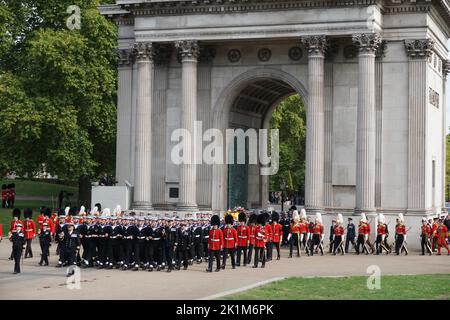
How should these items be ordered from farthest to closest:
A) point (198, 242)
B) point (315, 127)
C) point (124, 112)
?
A: point (124, 112)
point (315, 127)
point (198, 242)

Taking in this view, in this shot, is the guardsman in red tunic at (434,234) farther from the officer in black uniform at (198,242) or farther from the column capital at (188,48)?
the column capital at (188,48)

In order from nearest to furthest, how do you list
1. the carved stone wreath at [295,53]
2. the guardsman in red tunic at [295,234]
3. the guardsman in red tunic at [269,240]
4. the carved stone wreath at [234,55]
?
the guardsman in red tunic at [269,240] < the guardsman in red tunic at [295,234] < the carved stone wreath at [295,53] < the carved stone wreath at [234,55]

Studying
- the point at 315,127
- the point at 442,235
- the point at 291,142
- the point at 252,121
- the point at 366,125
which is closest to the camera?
the point at 442,235

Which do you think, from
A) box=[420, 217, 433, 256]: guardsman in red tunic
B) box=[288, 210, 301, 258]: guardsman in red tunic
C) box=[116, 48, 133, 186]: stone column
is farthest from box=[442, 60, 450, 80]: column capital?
box=[116, 48, 133, 186]: stone column

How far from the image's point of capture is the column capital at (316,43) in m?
51.6

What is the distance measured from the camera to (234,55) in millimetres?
56406

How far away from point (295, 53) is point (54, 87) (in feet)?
60.2

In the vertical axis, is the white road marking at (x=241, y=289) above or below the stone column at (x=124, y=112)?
below

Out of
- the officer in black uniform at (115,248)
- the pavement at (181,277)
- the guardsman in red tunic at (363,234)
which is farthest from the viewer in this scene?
the guardsman in red tunic at (363,234)

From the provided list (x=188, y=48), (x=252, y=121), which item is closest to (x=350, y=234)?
(x=188, y=48)

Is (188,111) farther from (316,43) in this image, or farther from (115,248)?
(115,248)

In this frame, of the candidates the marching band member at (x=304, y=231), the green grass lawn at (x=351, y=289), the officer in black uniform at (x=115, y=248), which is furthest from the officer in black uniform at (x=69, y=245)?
the marching band member at (x=304, y=231)

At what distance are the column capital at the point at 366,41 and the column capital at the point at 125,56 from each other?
1438cm

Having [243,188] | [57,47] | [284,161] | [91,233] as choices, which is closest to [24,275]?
[91,233]
